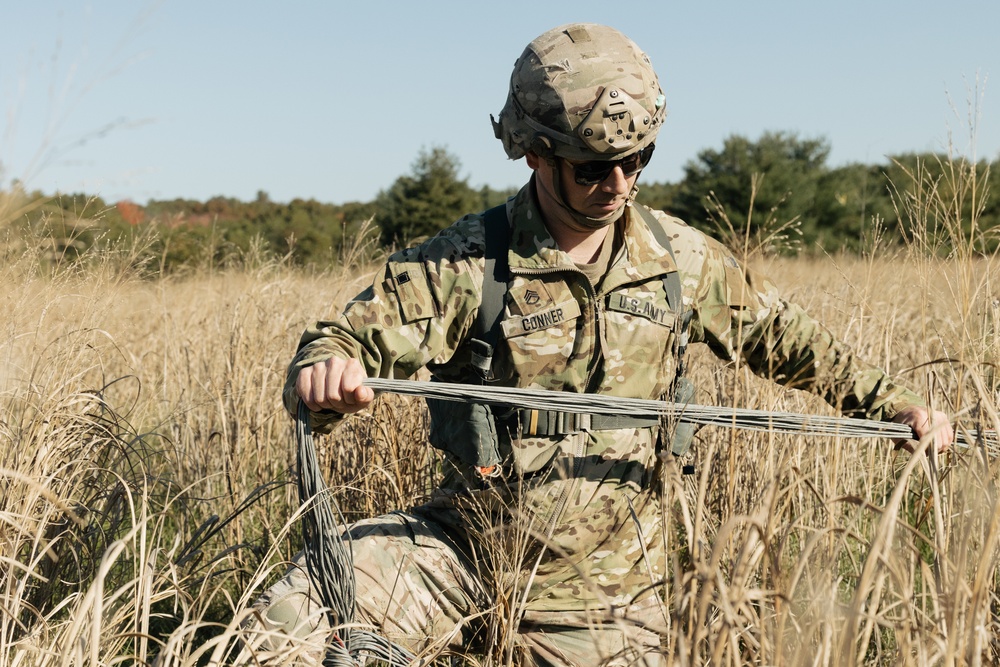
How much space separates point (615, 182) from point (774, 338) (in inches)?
27.4

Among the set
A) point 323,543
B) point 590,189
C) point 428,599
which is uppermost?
point 590,189

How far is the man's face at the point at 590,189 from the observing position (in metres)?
2.64

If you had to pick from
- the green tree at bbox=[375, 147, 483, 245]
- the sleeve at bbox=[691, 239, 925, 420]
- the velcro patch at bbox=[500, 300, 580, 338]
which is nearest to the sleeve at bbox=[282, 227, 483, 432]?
the velcro patch at bbox=[500, 300, 580, 338]

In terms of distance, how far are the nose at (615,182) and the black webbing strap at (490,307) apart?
340 millimetres

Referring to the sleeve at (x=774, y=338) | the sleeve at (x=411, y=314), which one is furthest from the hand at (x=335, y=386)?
the sleeve at (x=774, y=338)

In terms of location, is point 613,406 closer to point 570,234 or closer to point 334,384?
point 334,384

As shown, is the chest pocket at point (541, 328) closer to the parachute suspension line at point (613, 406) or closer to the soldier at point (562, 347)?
the soldier at point (562, 347)

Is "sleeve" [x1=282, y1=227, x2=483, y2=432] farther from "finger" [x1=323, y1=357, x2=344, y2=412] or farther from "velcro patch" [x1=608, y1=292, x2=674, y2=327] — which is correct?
"velcro patch" [x1=608, y1=292, x2=674, y2=327]

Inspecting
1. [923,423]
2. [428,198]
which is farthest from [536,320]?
[428,198]

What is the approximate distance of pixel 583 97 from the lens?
263 centimetres

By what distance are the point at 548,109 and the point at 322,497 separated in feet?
4.07

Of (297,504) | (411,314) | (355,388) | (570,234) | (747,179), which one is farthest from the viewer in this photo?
(747,179)

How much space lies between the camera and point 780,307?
2.84 metres

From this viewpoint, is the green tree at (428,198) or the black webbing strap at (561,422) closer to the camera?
the black webbing strap at (561,422)
